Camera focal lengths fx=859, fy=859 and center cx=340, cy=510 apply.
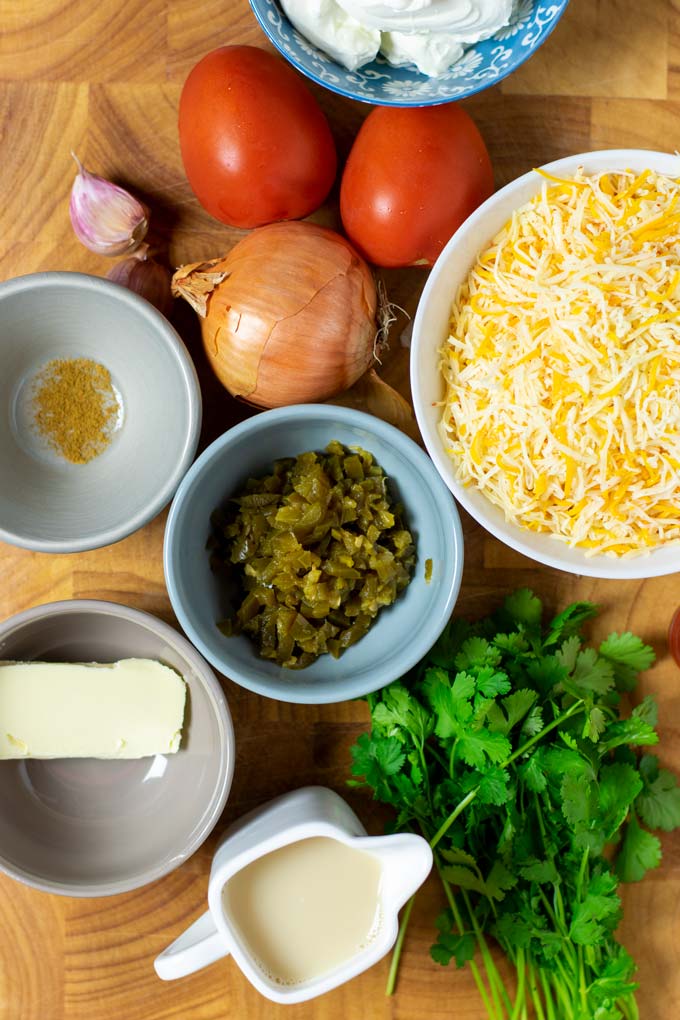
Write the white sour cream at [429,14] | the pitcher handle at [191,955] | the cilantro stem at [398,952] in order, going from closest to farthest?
the white sour cream at [429,14] → the pitcher handle at [191,955] → the cilantro stem at [398,952]

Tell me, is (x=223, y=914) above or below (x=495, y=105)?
below

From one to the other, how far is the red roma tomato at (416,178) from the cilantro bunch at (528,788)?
0.55 m

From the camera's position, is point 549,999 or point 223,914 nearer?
point 223,914

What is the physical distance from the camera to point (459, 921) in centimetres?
129

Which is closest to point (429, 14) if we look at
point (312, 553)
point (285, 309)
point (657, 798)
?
point (285, 309)


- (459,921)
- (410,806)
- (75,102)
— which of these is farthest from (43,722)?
(75,102)

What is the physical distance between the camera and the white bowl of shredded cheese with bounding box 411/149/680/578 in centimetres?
106

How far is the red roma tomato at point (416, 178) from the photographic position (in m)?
1.17

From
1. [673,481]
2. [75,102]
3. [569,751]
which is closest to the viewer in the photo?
[673,481]

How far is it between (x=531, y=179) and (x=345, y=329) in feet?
1.02

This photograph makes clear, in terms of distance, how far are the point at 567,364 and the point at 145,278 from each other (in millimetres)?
639

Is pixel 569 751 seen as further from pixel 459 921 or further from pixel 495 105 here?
pixel 495 105

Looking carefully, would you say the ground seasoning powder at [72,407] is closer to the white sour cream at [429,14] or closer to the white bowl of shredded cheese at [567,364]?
the white bowl of shredded cheese at [567,364]

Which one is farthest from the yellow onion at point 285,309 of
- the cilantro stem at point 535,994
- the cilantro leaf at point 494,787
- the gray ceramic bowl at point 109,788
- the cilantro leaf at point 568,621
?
the cilantro stem at point 535,994
